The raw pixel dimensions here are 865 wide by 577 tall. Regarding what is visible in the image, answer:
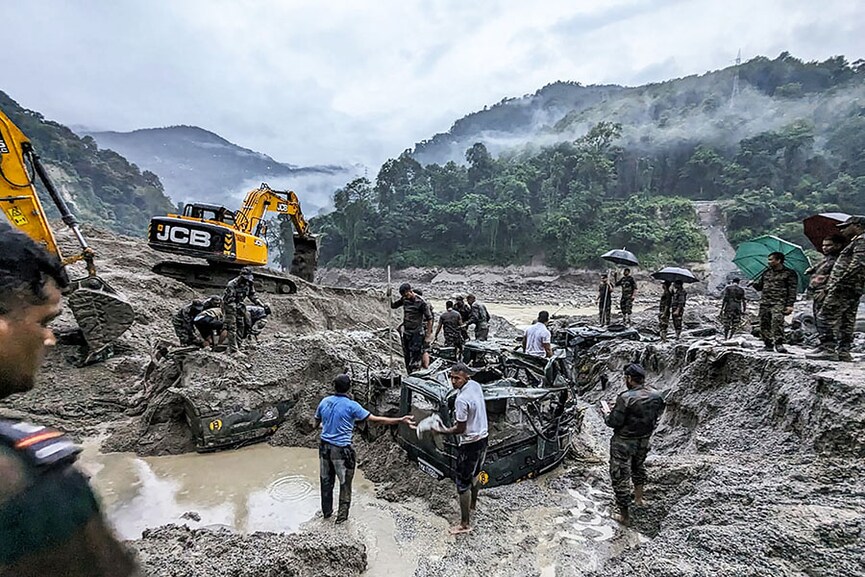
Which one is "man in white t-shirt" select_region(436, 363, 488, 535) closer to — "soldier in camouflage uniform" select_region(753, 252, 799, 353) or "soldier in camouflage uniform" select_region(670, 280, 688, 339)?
"soldier in camouflage uniform" select_region(753, 252, 799, 353)

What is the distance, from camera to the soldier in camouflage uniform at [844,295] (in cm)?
497

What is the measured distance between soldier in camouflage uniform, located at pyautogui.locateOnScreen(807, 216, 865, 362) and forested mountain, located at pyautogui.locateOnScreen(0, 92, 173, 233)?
5531 centimetres

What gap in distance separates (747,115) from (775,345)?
236ft

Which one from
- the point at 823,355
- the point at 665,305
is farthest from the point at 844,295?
the point at 665,305

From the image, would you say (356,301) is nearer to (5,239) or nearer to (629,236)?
(5,239)

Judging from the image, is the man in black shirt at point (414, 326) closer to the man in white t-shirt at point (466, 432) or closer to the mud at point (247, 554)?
the man in white t-shirt at point (466, 432)

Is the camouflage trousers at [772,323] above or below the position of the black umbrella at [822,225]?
below

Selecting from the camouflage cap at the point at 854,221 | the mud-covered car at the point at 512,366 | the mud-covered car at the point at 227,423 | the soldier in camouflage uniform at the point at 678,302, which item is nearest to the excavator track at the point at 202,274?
the mud-covered car at the point at 227,423

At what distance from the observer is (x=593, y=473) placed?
6.13 metres

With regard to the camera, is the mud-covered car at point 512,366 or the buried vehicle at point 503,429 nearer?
the buried vehicle at point 503,429

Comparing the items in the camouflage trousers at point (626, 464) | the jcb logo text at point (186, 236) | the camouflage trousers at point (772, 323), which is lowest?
the camouflage trousers at point (626, 464)

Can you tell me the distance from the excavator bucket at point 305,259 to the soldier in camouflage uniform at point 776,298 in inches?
544

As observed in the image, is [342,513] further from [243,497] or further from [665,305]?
[665,305]

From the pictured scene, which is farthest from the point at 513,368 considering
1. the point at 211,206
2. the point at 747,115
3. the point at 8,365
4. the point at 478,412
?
the point at 747,115
